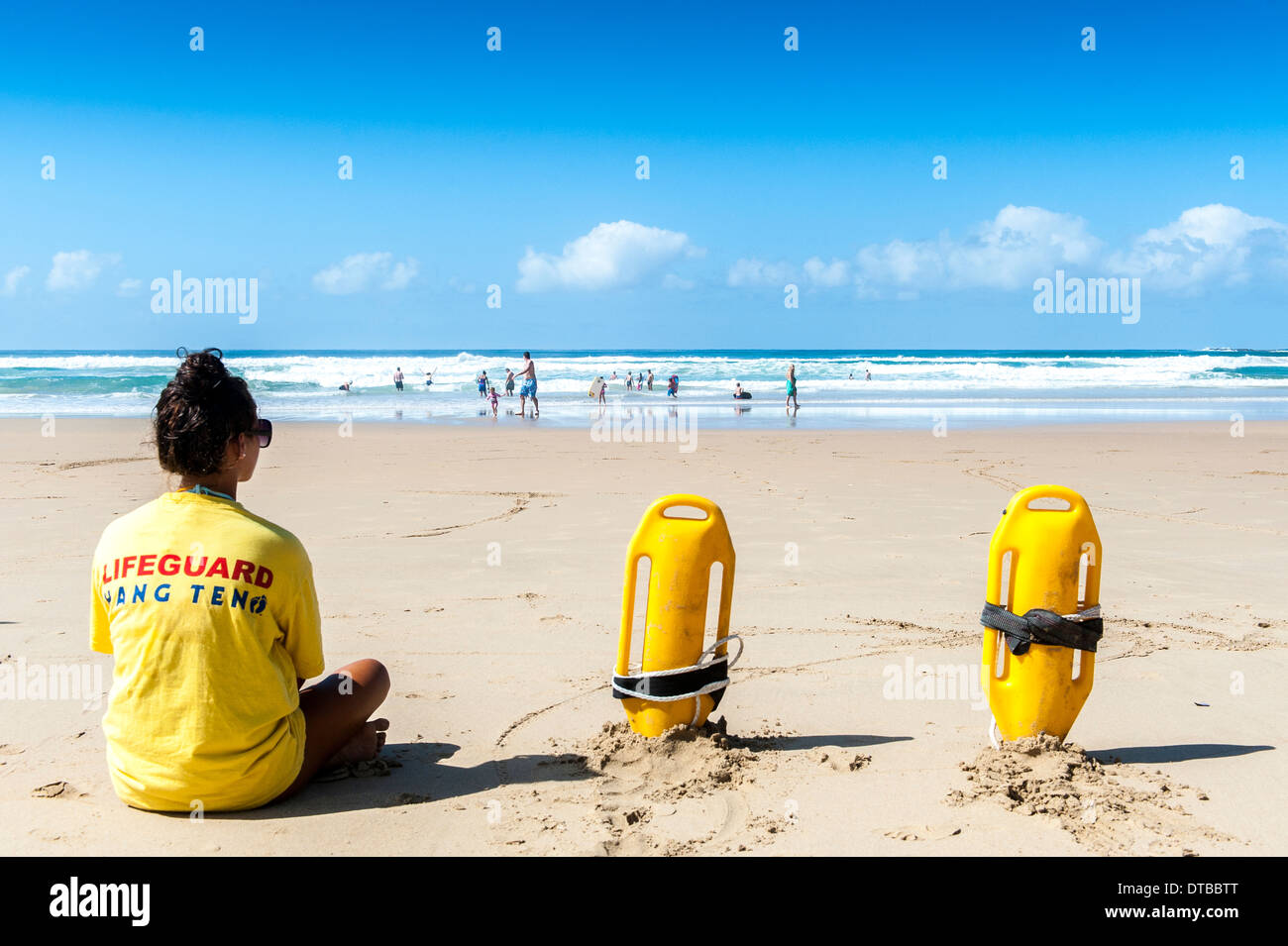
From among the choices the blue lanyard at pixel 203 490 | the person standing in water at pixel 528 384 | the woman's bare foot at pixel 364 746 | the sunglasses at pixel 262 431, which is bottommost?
the woman's bare foot at pixel 364 746

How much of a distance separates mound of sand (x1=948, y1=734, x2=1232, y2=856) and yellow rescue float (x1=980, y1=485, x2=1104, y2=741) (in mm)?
126

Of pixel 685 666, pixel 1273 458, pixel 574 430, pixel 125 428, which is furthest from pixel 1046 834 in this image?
pixel 125 428

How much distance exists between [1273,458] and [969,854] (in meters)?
14.3

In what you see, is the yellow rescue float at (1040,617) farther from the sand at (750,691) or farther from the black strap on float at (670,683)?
the black strap on float at (670,683)

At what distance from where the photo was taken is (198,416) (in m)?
3.04

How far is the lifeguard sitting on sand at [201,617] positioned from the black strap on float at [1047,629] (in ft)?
8.05

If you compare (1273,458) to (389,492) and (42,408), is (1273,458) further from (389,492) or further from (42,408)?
(42,408)

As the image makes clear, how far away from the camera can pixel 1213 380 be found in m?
49.2

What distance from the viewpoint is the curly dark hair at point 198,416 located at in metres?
3.03

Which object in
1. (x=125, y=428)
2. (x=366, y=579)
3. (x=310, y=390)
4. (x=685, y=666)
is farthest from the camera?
(x=310, y=390)

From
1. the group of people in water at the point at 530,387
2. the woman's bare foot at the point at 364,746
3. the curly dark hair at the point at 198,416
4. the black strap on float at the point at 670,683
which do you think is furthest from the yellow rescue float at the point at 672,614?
the group of people in water at the point at 530,387

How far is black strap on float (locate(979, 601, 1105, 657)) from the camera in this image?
11.6 feet

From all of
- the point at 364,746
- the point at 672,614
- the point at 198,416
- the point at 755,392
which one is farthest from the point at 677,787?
the point at 755,392

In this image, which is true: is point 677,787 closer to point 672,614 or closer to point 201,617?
point 672,614
